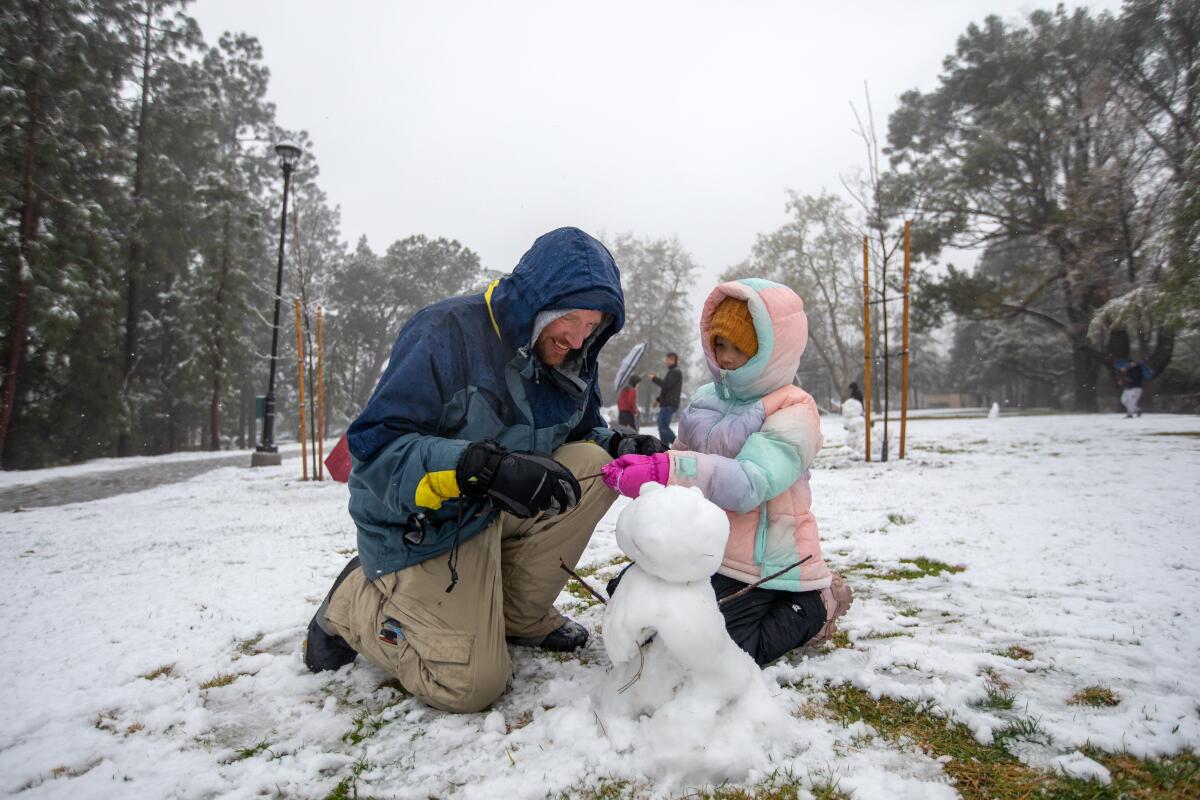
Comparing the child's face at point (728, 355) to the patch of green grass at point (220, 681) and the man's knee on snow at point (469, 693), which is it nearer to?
the man's knee on snow at point (469, 693)

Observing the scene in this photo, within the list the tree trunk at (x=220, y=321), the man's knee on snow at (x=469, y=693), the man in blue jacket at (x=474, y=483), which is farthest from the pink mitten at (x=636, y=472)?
the tree trunk at (x=220, y=321)

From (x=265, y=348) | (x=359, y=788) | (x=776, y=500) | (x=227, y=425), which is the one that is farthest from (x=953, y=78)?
(x=227, y=425)

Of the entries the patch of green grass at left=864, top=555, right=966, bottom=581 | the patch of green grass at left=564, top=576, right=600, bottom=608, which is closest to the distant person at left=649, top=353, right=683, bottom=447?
the patch of green grass at left=864, top=555, right=966, bottom=581

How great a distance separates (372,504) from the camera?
2016 millimetres

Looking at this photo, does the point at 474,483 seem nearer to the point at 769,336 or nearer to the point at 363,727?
the point at 363,727

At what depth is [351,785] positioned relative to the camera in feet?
4.96

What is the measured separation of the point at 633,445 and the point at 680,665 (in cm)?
99

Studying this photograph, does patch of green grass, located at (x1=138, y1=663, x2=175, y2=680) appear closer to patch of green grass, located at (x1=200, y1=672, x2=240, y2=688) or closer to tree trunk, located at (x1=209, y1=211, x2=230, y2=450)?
patch of green grass, located at (x1=200, y1=672, x2=240, y2=688)

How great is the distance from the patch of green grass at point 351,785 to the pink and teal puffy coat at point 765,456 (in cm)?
125

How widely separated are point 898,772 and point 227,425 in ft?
120

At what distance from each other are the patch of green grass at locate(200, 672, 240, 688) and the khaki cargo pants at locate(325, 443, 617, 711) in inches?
16.7

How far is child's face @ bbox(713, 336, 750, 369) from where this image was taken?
2.36 m

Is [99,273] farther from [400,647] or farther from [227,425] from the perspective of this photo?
[227,425]

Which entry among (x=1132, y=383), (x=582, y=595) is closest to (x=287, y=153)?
(x=582, y=595)
